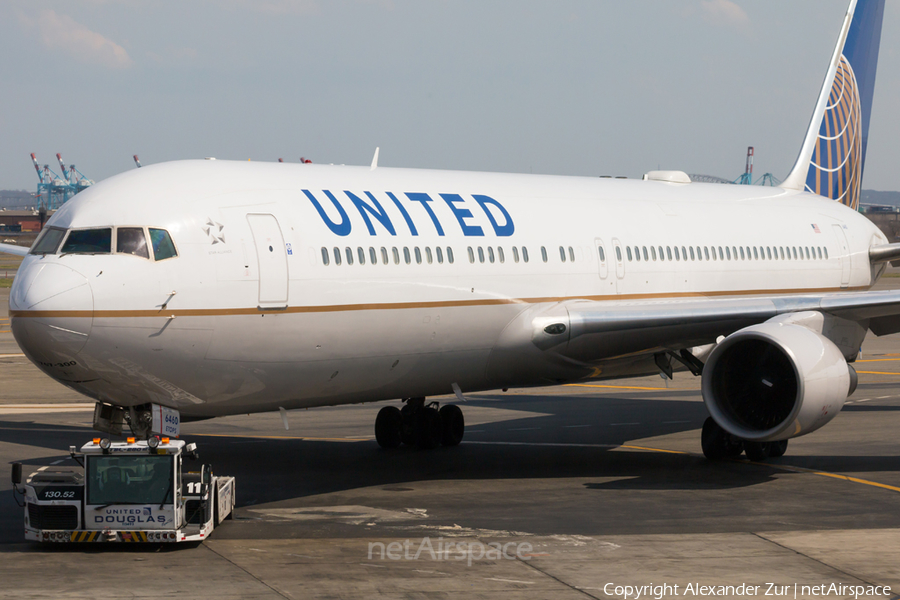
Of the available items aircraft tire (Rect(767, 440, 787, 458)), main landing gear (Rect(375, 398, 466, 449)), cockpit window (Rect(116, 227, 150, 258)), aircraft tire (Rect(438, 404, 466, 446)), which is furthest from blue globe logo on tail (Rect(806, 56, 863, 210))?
cockpit window (Rect(116, 227, 150, 258))

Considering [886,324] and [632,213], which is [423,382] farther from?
[886,324]

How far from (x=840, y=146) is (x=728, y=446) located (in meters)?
13.9

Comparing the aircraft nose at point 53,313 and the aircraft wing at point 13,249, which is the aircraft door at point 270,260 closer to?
the aircraft nose at point 53,313

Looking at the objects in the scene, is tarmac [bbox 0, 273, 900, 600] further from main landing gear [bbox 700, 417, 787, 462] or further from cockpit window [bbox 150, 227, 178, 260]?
cockpit window [bbox 150, 227, 178, 260]

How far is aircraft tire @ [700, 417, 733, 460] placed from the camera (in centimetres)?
2111

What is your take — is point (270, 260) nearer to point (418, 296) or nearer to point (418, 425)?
point (418, 296)

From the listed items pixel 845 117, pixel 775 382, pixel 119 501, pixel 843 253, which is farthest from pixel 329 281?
pixel 845 117

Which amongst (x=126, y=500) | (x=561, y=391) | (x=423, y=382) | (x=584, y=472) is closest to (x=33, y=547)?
(x=126, y=500)

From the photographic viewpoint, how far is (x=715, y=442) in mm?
21109

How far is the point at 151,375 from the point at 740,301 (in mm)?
11151

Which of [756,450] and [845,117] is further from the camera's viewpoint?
[845,117]

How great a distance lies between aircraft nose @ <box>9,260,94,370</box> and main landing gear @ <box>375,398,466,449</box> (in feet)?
30.9

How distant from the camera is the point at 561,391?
33688mm

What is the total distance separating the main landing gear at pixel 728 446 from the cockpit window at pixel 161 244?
1091 cm
